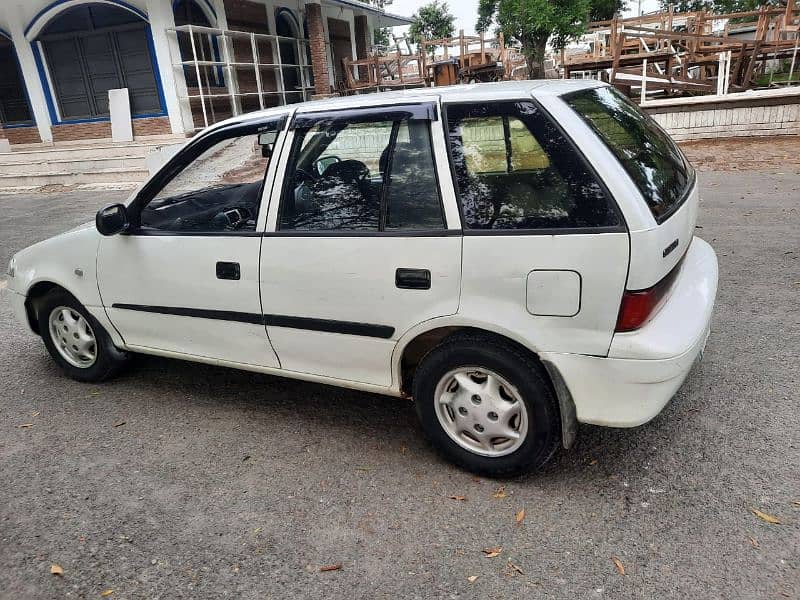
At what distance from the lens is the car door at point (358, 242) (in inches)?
108

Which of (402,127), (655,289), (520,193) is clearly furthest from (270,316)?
(655,289)

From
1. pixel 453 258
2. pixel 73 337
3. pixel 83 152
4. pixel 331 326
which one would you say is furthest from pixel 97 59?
pixel 453 258

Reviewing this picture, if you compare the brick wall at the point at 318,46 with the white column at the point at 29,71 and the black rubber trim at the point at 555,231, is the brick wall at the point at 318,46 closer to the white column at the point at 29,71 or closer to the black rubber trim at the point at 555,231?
the white column at the point at 29,71

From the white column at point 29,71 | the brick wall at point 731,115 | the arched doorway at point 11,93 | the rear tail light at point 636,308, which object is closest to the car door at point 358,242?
the rear tail light at point 636,308

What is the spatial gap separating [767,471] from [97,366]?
3.85 metres

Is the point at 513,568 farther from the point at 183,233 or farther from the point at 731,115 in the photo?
the point at 731,115

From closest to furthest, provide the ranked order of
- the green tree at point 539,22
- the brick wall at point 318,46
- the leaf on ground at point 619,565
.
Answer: the leaf on ground at point 619,565 < the green tree at point 539,22 < the brick wall at point 318,46

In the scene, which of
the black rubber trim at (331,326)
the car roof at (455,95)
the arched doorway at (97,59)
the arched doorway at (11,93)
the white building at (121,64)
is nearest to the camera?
the car roof at (455,95)

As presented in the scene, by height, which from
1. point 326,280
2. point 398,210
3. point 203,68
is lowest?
point 326,280

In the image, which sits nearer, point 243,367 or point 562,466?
point 562,466

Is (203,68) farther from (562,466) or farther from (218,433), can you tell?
(562,466)

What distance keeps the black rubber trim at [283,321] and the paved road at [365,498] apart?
2.08ft

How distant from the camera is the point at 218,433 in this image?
3443 mm

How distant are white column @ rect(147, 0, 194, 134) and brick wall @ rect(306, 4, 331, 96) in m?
5.15
